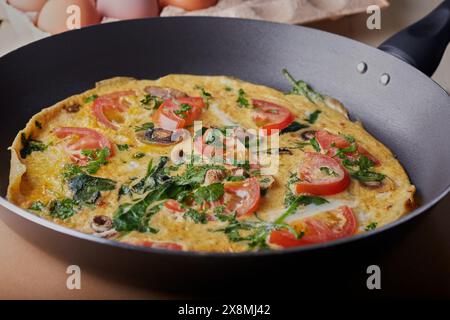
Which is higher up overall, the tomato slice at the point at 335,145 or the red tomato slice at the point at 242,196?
the tomato slice at the point at 335,145

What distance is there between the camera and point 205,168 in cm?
309

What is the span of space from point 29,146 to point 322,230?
1.53 m

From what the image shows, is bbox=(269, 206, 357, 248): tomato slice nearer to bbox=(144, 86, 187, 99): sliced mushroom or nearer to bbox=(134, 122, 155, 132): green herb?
bbox=(134, 122, 155, 132): green herb

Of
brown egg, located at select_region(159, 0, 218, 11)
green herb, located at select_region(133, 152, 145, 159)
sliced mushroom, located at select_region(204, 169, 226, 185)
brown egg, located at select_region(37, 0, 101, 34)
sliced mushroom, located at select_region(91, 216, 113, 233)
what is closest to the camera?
sliced mushroom, located at select_region(91, 216, 113, 233)

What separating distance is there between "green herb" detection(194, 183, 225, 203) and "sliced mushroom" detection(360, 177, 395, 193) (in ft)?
2.31

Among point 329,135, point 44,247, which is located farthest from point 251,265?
point 329,135

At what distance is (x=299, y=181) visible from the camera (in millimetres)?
3051

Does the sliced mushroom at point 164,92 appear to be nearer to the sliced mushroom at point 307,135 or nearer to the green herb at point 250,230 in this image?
the sliced mushroom at point 307,135

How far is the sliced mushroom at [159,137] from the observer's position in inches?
132

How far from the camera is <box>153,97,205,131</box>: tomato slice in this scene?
137 inches

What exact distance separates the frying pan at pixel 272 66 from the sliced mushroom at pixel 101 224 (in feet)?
1.96

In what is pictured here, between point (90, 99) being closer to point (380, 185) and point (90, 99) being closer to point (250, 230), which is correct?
point (250, 230)

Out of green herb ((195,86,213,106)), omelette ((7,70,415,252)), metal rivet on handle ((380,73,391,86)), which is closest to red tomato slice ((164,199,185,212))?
omelette ((7,70,415,252))

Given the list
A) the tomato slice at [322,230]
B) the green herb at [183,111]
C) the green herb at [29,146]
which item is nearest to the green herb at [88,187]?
the green herb at [29,146]
